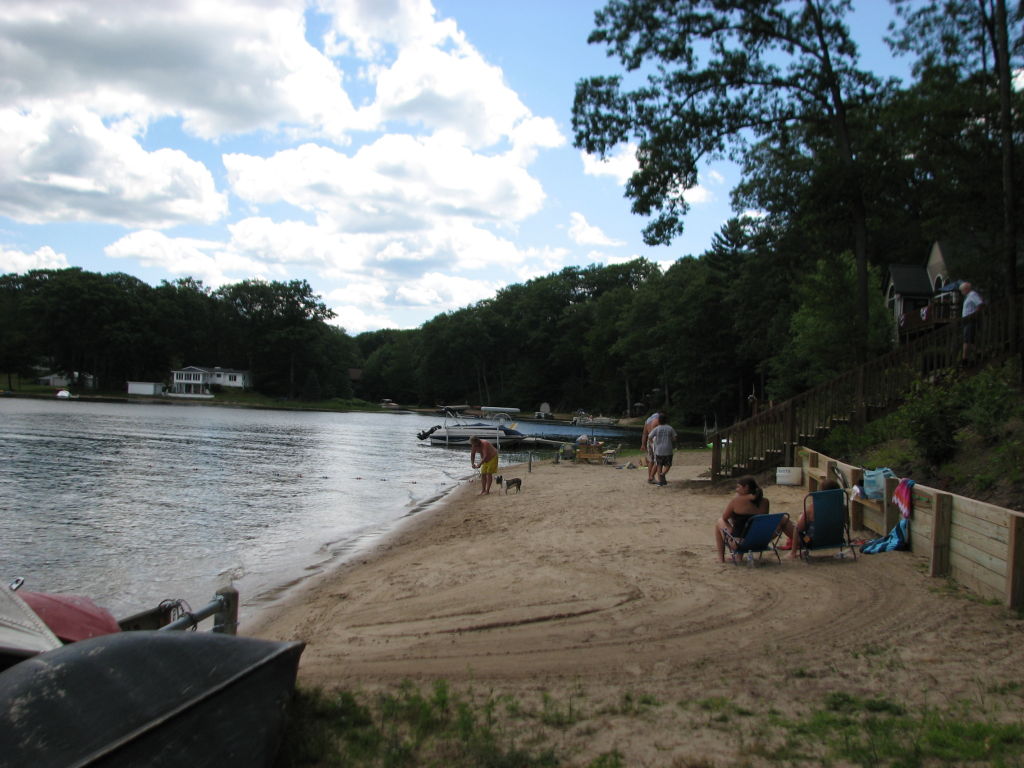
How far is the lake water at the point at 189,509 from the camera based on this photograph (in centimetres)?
1167

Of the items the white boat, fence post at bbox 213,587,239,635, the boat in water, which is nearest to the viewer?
fence post at bbox 213,587,239,635

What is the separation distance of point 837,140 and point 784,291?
117ft

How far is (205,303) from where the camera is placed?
389 ft

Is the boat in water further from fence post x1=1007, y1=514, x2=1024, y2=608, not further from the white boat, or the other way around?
fence post x1=1007, y1=514, x2=1024, y2=608

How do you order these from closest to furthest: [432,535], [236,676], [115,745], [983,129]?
[115,745] → [236,676] → [432,535] → [983,129]

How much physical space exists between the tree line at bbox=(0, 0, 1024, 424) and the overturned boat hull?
15.5m

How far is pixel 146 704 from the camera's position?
393 centimetres

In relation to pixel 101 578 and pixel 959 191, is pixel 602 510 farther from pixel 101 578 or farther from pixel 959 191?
pixel 959 191

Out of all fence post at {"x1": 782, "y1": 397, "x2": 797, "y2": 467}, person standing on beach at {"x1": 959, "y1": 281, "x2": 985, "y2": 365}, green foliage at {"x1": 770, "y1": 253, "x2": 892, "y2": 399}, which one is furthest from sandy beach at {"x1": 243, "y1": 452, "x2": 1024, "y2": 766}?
green foliage at {"x1": 770, "y1": 253, "x2": 892, "y2": 399}

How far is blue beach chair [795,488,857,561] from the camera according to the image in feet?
29.5

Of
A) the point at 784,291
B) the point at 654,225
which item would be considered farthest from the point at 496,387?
the point at 654,225

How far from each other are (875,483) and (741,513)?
2628mm

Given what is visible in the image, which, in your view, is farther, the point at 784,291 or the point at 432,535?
the point at 784,291

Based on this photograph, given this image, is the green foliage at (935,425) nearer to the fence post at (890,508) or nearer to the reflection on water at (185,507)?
the fence post at (890,508)
